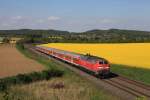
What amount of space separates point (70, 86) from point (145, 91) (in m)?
6.21

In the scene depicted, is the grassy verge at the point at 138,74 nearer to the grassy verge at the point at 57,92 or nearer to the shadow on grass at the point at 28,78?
the grassy verge at the point at 57,92

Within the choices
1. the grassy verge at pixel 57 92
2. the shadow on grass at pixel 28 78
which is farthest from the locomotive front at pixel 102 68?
the shadow on grass at pixel 28 78

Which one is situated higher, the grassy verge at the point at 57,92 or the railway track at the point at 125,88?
the grassy verge at the point at 57,92

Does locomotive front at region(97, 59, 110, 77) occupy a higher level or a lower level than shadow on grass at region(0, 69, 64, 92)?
higher

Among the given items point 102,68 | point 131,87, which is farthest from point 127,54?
point 131,87

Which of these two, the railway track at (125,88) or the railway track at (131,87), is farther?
the railway track at (131,87)

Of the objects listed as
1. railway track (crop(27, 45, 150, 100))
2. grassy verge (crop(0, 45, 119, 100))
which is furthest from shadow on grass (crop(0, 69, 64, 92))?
railway track (crop(27, 45, 150, 100))

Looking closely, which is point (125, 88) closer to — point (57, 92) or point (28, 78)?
point (57, 92)

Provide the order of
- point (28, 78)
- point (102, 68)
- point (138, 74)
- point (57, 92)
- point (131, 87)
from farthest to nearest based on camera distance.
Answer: point (138, 74) < point (102, 68) < point (28, 78) < point (131, 87) < point (57, 92)

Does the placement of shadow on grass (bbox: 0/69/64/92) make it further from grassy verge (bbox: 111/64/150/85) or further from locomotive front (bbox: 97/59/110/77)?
grassy verge (bbox: 111/64/150/85)

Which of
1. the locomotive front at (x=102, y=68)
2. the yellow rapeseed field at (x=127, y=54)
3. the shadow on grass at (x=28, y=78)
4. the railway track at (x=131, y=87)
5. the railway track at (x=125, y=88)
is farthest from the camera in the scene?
the yellow rapeseed field at (x=127, y=54)

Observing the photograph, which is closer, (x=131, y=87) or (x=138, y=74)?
(x=131, y=87)

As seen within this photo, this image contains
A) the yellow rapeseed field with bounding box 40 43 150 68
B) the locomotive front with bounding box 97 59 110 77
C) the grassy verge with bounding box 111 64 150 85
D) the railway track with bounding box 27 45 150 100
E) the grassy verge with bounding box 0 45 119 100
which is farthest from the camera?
the yellow rapeseed field with bounding box 40 43 150 68

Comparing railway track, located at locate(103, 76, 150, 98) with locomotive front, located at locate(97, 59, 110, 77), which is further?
locomotive front, located at locate(97, 59, 110, 77)
